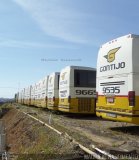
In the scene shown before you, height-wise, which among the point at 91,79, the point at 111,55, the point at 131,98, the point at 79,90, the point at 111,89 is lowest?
the point at 131,98

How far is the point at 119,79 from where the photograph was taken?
41.4 feet

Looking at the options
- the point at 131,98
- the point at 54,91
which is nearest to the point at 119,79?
the point at 131,98

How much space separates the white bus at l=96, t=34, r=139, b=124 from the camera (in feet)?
38.7

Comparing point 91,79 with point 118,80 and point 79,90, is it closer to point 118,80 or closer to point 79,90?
point 79,90

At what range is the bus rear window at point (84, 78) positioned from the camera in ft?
69.9

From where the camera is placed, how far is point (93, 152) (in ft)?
27.0

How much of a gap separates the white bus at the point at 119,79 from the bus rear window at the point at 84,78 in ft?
22.0

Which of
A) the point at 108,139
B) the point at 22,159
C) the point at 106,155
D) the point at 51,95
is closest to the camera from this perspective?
the point at 106,155

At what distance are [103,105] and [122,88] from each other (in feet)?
5.90

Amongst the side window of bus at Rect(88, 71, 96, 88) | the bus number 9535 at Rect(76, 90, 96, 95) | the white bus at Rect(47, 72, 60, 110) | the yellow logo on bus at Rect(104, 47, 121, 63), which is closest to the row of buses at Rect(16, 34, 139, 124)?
the yellow logo on bus at Rect(104, 47, 121, 63)

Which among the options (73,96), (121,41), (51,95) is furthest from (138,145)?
(51,95)

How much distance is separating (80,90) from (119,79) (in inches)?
343

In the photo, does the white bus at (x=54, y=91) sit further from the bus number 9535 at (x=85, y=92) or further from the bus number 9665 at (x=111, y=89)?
the bus number 9665 at (x=111, y=89)

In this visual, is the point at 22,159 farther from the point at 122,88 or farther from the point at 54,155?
the point at 122,88
